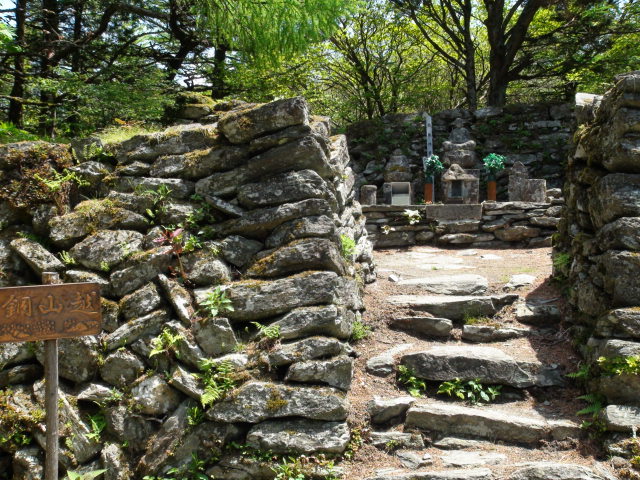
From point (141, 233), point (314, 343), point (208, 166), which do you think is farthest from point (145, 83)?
point (314, 343)

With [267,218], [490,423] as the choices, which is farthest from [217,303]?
[490,423]

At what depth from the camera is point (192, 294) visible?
4859 millimetres

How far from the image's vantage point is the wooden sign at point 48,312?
3.21 metres

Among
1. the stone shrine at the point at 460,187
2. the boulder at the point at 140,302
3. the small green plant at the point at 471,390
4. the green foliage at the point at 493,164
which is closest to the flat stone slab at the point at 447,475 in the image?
the small green plant at the point at 471,390

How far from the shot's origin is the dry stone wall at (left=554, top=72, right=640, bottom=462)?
13.4 feet

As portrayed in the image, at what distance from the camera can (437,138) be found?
15.3 meters

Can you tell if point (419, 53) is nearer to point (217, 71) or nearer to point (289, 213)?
point (217, 71)

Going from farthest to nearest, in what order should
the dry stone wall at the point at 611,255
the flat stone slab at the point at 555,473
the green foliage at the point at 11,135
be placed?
1. the green foliage at the point at 11,135
2. the dry stone wall at the point at 611,255
3. the flat stone slab at the point at 555,473

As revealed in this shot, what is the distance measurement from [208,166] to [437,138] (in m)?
11.0

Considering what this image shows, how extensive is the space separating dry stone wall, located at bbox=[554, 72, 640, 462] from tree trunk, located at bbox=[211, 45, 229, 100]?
27.5ft

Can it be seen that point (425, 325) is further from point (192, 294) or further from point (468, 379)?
Answer: point (192, 294)

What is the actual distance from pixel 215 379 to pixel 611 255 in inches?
146

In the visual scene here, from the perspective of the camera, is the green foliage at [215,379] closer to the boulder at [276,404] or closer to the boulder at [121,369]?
the boulder at [276,404]

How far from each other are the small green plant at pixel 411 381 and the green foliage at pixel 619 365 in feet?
5.05
